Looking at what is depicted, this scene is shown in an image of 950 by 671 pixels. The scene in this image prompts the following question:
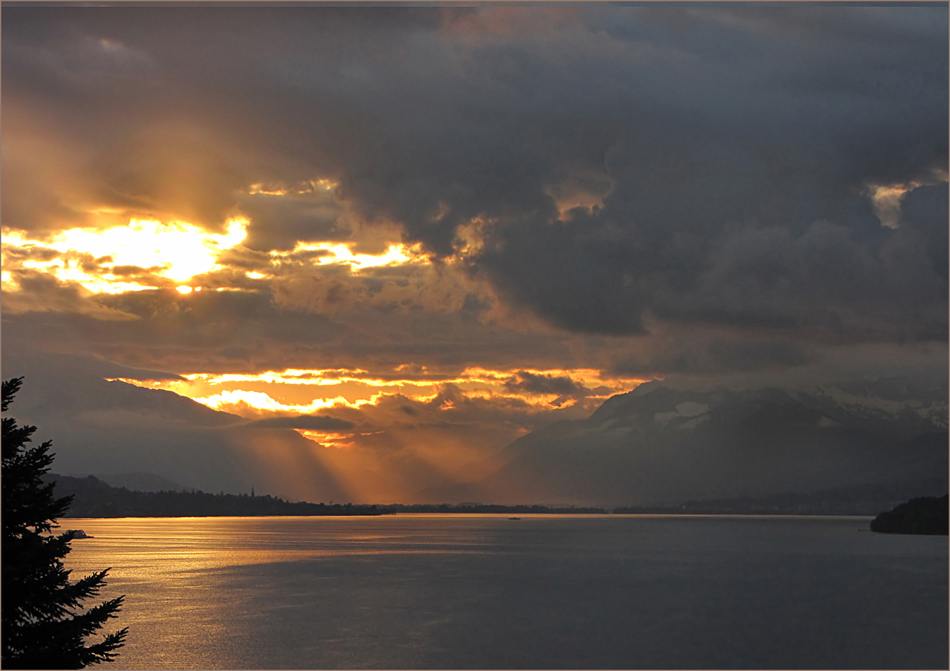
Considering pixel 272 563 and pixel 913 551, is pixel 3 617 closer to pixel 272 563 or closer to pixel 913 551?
pixel 272 563

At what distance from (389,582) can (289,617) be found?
33.1 meters

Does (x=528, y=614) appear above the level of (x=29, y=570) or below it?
below

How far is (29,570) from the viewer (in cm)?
2327

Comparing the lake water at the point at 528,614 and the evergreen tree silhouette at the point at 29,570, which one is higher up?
the evergreen tree silhouette at the point at 29,570

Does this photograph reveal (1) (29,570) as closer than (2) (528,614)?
Yes

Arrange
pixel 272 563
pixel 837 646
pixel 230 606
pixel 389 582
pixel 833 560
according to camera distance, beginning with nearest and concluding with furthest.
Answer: pixel 837 646, pixel 230 606, pixel 389 582, pixel 272 563, pixel 833 560

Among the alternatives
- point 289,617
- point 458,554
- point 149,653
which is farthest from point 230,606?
point 458,554

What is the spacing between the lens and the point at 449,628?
241ft

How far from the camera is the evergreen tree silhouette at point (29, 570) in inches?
910

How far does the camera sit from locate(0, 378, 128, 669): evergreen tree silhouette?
910 inches

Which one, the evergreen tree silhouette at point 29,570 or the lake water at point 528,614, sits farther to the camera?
the lake water at point 528,614

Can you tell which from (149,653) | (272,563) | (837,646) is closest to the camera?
(149,653)

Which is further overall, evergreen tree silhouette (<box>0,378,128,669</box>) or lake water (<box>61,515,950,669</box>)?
lake water (<box>61,515,950,669</box>)

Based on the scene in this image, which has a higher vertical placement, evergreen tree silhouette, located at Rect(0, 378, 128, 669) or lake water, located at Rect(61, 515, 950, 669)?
evergreen tree silhouette, located at Rect(0, 378, 128, 669)
